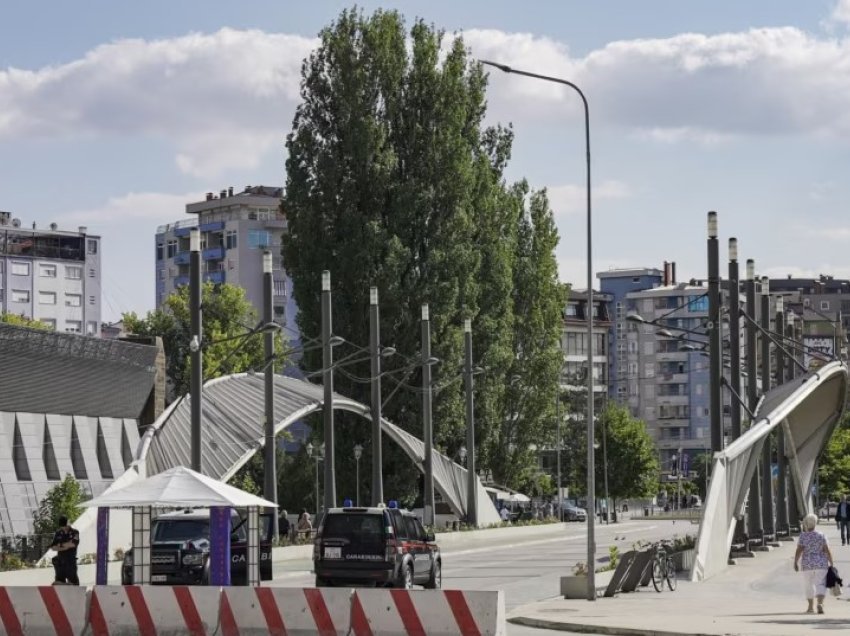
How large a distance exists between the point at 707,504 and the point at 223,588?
66.8 ft

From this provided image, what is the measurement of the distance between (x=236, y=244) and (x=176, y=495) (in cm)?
13137

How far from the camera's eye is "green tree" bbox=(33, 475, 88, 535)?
162ft

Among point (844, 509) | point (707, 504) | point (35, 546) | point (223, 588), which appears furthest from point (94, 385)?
point (223, 588)

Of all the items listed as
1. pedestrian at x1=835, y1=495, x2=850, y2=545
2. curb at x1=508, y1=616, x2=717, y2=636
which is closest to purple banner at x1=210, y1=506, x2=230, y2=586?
curb at x1=508, y1=616, x2=717, y2=636

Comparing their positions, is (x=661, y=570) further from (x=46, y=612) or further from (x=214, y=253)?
(x=214, y=253)

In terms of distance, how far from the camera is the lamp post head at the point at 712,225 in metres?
42.8

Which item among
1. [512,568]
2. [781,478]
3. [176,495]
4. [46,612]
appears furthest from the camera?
[781,478]

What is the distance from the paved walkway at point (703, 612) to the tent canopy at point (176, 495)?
4908 millimetres

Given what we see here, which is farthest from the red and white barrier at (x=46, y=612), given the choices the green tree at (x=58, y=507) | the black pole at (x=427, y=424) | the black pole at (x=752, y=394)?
the black pole at (x=427, y=424)

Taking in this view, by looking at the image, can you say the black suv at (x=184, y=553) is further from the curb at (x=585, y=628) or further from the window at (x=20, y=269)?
the window at (x=20, y=269)

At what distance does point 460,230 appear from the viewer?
73500 millimetres

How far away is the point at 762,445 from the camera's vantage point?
4819cm

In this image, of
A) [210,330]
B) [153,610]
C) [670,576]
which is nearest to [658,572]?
[670,576]

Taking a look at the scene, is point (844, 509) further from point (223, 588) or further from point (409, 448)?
point (223, 588)
